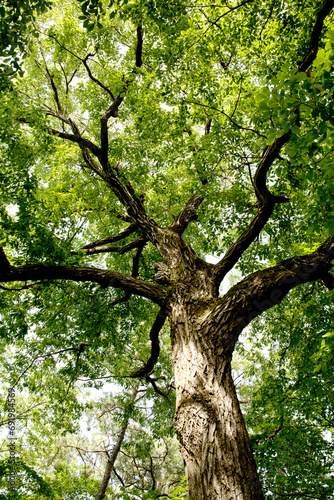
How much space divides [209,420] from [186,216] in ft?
16.2

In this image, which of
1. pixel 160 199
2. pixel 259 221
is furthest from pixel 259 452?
pixel 160 199

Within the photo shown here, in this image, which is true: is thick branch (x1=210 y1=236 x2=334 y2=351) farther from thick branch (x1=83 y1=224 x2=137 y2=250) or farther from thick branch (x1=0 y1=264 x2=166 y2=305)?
thick branch (x1=83 y1=224 x2=137 y2=250)

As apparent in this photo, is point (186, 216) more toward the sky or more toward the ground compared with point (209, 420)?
more toward the sky

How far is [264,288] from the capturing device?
11.3 ft

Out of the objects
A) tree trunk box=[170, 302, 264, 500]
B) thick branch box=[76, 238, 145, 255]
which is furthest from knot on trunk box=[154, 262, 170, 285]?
thick branch box=[76, 238, 145, 255]

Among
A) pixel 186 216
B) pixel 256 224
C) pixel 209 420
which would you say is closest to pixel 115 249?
pixel 186 216

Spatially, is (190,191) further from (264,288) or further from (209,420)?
(209,420)

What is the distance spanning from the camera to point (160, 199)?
322 inches

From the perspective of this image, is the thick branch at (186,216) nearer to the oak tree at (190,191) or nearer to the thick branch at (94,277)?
the oak tree at (190,191)

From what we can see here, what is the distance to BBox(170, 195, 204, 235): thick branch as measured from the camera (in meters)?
6.48

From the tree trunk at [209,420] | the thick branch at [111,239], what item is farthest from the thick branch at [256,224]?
the thick branch at [111,239]

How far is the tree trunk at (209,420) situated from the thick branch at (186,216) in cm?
326

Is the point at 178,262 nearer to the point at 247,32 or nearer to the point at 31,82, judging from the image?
the point at 247,32

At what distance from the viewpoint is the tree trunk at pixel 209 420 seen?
2.13 m
